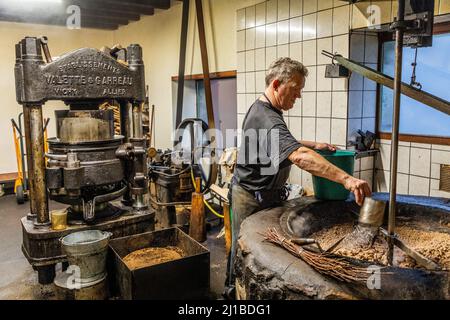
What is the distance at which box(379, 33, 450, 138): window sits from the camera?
9.12 ft

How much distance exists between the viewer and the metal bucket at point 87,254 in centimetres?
260

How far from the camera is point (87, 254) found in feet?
8.59

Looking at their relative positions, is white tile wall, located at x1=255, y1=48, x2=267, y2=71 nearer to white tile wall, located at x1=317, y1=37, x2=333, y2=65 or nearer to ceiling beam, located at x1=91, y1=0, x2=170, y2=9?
white tile wall, located at x1=317, y1=37, x2=333, y2=65

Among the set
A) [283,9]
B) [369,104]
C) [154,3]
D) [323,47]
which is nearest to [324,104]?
[369,104]

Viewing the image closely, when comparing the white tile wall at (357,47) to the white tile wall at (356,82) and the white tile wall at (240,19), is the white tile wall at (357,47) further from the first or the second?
the white tile wall at (240,19)

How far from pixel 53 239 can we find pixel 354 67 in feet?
7.93

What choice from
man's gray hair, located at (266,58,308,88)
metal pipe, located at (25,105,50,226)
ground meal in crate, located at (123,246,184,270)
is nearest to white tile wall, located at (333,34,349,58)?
man's gray hair, located at (266,58,308,88)

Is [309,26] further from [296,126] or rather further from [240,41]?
[240,41]

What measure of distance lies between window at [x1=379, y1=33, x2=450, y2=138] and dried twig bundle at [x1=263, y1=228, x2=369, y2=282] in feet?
6.29

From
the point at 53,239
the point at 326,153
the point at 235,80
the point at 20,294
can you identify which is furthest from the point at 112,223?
the point at 235,80

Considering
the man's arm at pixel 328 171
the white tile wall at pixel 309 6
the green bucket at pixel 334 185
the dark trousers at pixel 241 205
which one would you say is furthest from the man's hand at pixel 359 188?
the white tile wall at pixel 309 6

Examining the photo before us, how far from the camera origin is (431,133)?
2904 millimetres

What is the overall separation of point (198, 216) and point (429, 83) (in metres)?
2.42
